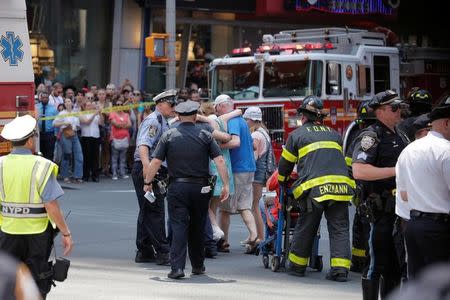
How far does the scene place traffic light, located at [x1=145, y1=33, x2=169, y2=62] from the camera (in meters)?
23.0

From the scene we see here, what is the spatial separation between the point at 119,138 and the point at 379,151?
48.0ft

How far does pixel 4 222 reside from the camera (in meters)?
7.98

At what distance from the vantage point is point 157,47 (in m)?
23.2

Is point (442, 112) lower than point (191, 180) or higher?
higher

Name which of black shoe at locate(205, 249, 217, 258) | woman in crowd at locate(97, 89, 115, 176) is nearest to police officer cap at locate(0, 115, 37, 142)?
black shoe at locate(205, 249, 217, 258)

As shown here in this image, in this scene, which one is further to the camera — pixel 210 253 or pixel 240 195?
pixel 240 195

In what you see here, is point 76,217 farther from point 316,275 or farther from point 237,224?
point 316,275

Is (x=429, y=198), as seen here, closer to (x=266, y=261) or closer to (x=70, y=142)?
(x=266, y=261)

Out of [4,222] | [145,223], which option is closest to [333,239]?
[145,223]

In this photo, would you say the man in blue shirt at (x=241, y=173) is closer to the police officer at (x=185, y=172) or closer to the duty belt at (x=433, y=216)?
the police officer at (x=185, y=172)

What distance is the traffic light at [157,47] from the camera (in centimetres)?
2303

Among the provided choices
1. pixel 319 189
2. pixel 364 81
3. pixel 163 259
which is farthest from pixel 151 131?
pixel 364 81

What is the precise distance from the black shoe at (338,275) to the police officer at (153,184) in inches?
76.7

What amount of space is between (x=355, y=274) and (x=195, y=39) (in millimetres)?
22030
